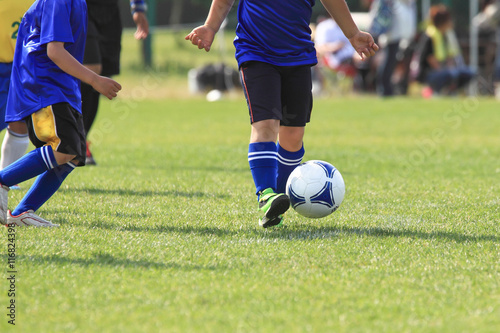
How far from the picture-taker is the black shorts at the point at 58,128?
3.92 metres

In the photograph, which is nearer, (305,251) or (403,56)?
(305,251)

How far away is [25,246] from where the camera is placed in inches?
141

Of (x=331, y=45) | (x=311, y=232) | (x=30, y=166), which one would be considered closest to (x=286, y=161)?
(x=311, y=232)

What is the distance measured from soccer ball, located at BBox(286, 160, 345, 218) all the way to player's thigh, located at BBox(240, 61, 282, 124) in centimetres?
39

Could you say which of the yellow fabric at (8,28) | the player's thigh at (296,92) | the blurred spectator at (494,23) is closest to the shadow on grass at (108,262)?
the player's thigh at (296,92)

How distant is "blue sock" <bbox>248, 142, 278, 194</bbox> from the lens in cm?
418

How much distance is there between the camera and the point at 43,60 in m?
3.97

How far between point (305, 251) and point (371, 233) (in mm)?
615

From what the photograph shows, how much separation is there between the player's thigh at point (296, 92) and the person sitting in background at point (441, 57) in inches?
506

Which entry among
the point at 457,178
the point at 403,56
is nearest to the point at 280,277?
the point at 457,178

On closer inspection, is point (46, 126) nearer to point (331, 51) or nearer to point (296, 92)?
point (296, 92)

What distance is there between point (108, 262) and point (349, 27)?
213 cm

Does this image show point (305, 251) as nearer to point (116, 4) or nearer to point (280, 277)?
point (280, 277)

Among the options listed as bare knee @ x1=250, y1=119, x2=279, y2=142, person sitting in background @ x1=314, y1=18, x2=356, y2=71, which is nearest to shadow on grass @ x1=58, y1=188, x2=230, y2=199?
bare knee @ x1=250, y1=119, x2=279, y2=142
